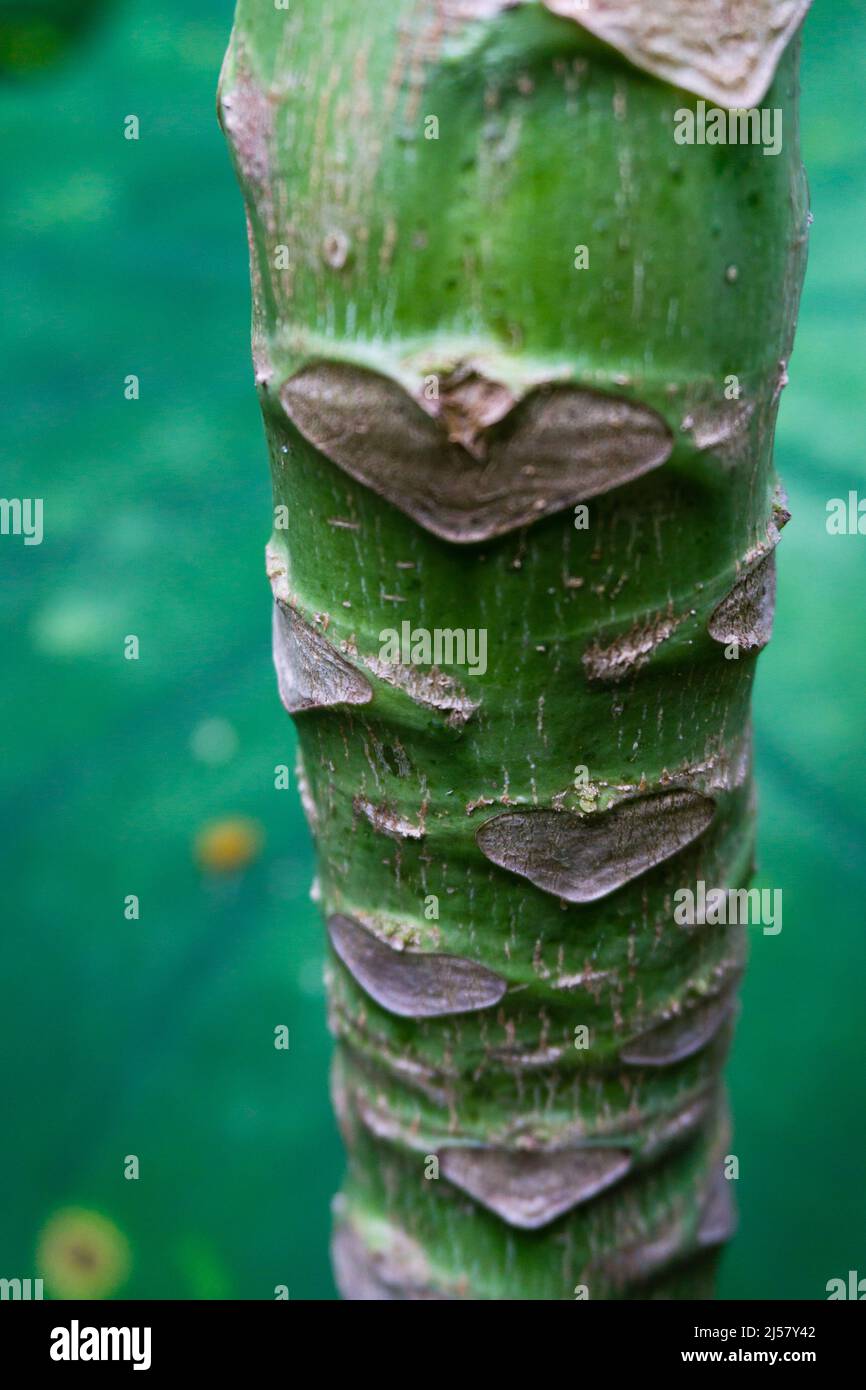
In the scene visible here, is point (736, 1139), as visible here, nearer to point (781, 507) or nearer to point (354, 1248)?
point (354, 1248)

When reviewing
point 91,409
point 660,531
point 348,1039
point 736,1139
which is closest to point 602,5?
point 660,531

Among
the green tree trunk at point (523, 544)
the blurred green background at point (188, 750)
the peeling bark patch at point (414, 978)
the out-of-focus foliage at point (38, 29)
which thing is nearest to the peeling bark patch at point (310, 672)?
the green tree trunk at point (523, 544)

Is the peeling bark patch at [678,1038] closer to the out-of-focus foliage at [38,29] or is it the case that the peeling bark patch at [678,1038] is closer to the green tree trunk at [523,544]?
the green tree trunk at [523,544]

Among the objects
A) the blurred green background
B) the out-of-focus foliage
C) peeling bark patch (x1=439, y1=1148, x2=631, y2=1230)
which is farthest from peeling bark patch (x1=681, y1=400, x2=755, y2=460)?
the out-of-focus foliage

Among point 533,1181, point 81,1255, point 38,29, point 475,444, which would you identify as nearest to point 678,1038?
point 533,1181

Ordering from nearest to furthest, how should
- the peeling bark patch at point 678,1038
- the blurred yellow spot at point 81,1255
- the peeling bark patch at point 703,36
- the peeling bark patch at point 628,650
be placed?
the peeling bark patch at point 703,36, the peeling bark patch at point 628,650, the peeling bark patch at point 678,1038, the blurred yellow spot at point 81,1255
